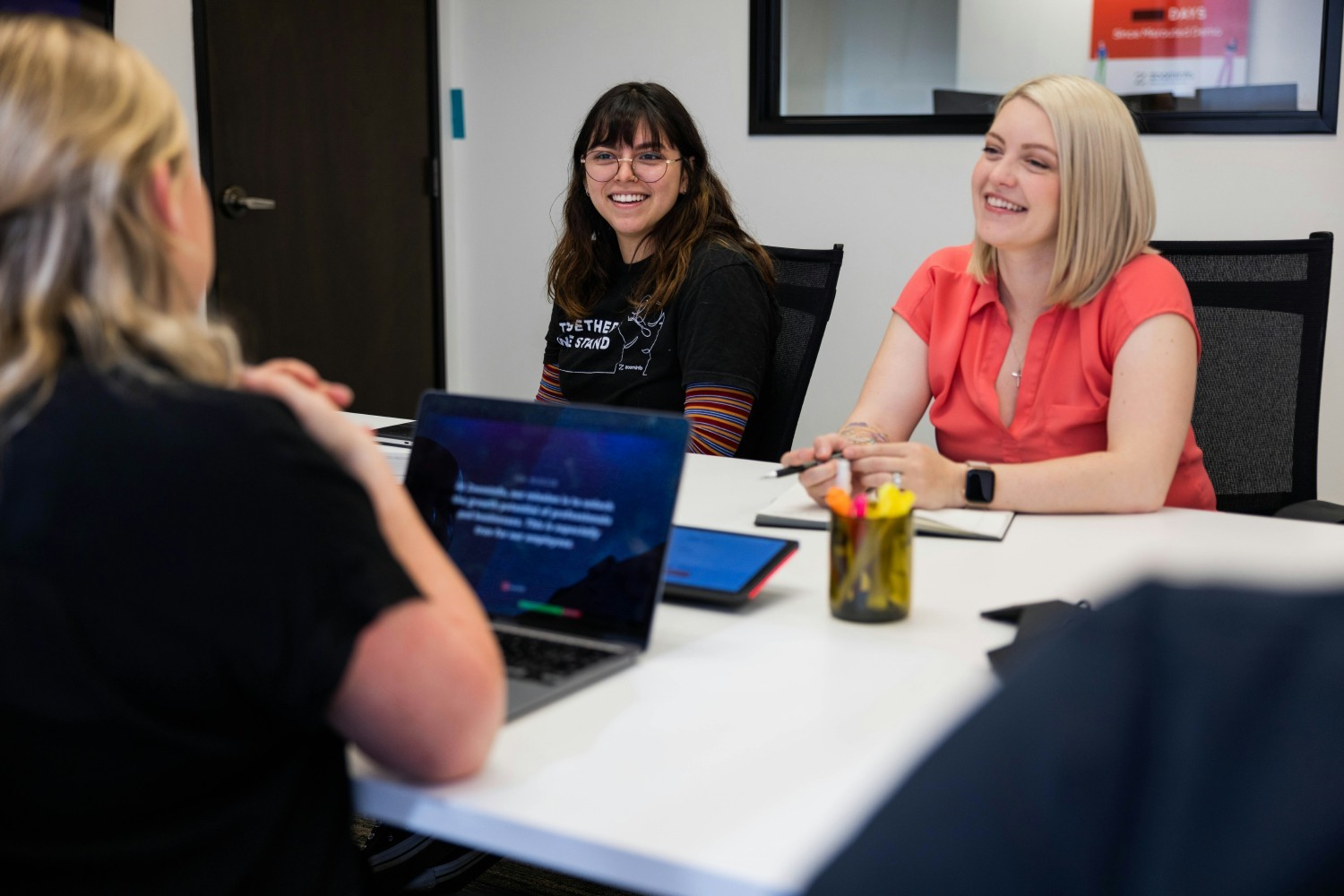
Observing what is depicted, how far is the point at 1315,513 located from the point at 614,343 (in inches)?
48.5

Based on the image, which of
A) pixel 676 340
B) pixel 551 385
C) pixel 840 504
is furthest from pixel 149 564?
pixel 551 385

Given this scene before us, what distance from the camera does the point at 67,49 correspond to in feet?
2.58

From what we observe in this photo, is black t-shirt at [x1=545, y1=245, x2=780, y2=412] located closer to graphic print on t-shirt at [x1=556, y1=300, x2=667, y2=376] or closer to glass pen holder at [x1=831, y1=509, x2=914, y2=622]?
graphic print on t-shirt at [x1=556, y1=300, x2=667, y2=376]

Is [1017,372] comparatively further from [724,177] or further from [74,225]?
[724,177]

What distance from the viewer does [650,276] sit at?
2.42 meters

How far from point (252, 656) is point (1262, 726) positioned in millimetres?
578

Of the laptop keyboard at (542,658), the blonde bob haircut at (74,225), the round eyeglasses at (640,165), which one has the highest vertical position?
the round eyeglasses at (640,165)

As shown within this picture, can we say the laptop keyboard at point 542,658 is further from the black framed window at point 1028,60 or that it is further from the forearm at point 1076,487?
the black framed window at point 1028,60

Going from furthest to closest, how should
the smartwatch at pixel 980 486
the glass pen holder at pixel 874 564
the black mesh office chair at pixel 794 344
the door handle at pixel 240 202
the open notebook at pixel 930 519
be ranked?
the door handle at pixel 240 202
the black mesh office chair at pixel 794 344
the smartwatch at pixel 980 486
the open notebook at pixel 930 519
the glass pen holder at pixel 874 564

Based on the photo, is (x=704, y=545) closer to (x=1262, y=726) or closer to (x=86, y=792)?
(x=86, y=792)

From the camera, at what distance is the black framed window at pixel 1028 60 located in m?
3.09

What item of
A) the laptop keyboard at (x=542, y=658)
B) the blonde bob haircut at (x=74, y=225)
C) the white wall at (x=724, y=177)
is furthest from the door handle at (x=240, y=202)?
the blonde bob haircut at (x=74, y=225)

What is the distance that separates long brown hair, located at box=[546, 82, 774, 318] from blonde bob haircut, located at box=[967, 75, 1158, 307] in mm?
693

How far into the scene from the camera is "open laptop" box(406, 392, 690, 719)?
3.63 feet
